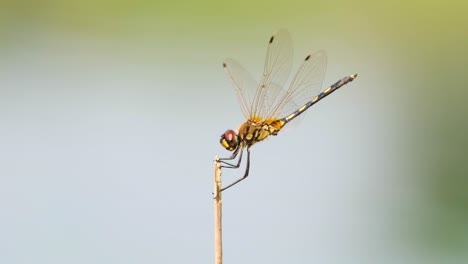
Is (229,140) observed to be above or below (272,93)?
below

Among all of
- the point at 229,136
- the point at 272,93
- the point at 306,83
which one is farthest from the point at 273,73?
the point at 229,136

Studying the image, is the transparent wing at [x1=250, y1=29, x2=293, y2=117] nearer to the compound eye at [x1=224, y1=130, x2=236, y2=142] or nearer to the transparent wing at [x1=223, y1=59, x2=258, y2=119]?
the transparent wing at [x1=223, y1=59, x2=258, y2=119]

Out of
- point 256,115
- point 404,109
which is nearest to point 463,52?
point 404,109

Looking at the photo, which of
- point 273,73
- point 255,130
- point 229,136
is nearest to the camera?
point 229,136

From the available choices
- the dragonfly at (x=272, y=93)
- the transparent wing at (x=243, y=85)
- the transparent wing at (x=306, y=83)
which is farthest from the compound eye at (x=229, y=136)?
the transparent wing at (x=306, y=83)

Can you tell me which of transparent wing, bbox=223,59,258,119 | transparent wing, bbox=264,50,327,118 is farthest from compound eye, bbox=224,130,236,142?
transparent wing, bbox=264,50,327,118

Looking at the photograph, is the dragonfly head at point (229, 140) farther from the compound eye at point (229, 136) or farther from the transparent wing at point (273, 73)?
the transparent wing at point (273, 73)

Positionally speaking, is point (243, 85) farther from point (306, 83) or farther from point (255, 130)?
point (306, 83)
